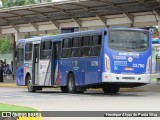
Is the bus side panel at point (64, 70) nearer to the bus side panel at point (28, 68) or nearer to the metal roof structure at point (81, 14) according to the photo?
the bus side panel at point (28, 68)

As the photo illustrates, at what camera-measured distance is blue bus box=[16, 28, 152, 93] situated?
23.8 m

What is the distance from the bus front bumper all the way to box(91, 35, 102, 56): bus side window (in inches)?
46.7

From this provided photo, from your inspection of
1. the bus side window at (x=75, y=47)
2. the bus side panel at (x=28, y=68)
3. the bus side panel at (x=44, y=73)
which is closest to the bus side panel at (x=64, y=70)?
the bus side window at (x=75, y=47)

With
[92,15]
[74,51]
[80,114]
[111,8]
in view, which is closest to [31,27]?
[92,15]

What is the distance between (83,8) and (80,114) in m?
18.9

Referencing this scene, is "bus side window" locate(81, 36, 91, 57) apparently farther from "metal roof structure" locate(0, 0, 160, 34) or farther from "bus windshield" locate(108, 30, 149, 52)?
"metal roof structure" locate(0, 0, 160, 34)

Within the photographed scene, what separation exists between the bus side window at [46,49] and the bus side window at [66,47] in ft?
4.56

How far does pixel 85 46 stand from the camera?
25125 mm

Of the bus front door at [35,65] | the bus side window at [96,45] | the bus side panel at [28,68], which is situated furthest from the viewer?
the bus side panel at [28,68]

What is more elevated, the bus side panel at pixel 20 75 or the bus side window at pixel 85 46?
the bus side window at pixel 85 46

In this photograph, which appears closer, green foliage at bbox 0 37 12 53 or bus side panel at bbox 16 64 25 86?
bus side panel at bbox 16 64 25 86

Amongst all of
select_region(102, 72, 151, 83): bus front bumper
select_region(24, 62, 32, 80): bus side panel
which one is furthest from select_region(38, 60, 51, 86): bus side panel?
select_region(102, 72, 151, 83): bus front bumper

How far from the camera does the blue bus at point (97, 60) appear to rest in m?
23.8

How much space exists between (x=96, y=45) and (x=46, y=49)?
4.97 m
